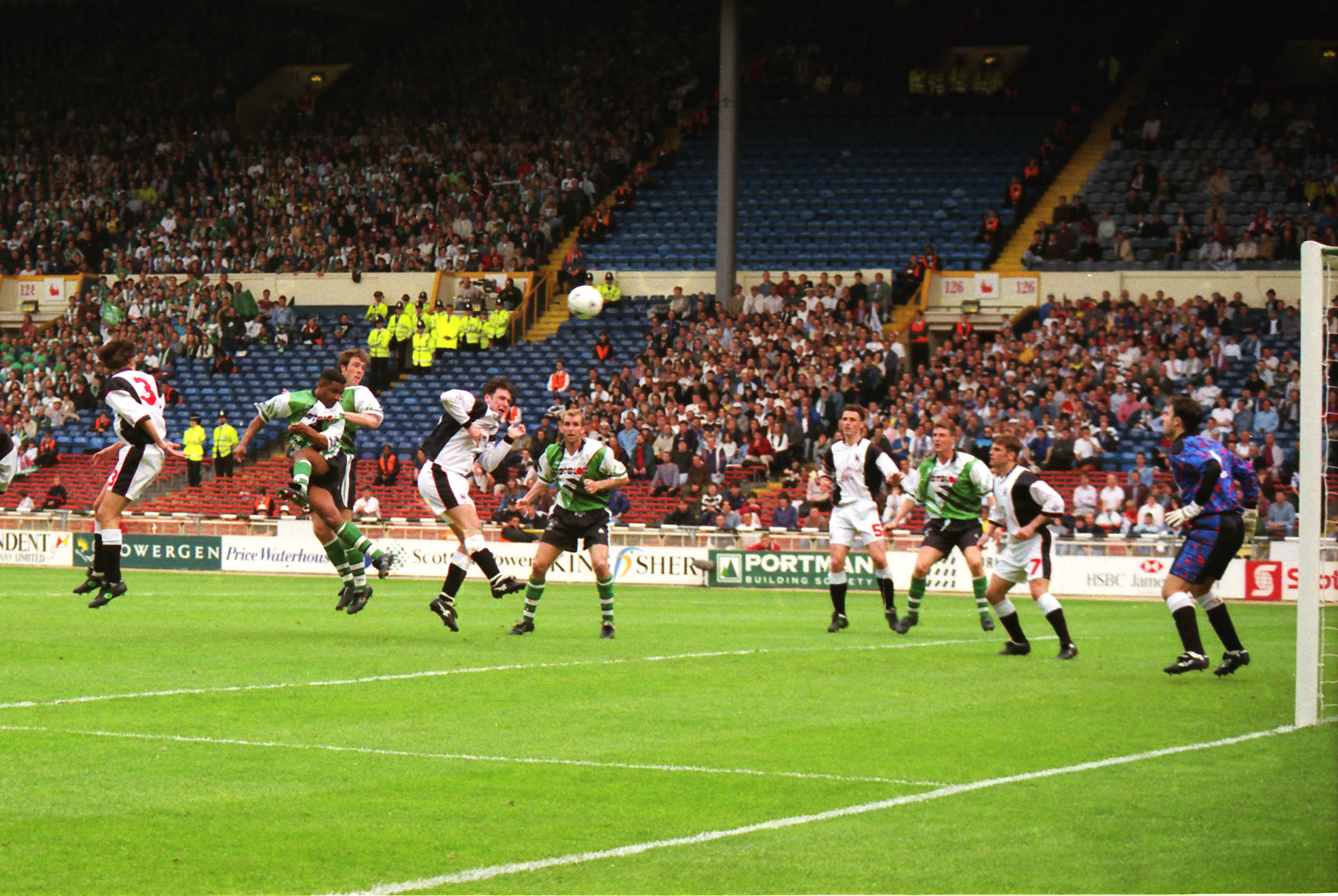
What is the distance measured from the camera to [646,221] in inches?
1673

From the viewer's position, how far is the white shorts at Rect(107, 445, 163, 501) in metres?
16.6

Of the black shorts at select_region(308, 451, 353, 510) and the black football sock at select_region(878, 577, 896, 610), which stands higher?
the black shorts at select_region(308, 451, 353, 510)

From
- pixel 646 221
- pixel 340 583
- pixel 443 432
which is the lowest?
pixel 340 583

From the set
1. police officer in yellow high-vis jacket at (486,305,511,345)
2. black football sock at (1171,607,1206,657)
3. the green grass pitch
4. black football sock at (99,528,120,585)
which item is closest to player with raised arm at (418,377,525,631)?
the green grass pitch

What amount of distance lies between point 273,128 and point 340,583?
26.4 m

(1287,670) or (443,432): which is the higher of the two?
(443,432)

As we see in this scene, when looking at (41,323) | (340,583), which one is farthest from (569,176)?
(340,583)

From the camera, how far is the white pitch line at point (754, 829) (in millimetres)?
6555

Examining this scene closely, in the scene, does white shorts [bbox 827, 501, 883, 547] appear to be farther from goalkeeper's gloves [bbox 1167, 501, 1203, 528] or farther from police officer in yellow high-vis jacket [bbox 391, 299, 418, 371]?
police officer in yellow high-vis jacket [bbox 391, 299, 418, 371]

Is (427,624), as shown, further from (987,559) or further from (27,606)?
(987,559)

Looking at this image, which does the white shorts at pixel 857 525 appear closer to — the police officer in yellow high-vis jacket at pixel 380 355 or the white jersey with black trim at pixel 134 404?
the white jersey with black trim at pixel 134 404

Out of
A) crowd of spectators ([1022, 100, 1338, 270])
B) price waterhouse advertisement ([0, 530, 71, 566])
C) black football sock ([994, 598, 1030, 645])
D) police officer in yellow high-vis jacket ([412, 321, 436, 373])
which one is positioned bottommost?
price waterhouse advertisement ([0, 530, 71, 566])

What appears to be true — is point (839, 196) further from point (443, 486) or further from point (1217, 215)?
point (443, 486)

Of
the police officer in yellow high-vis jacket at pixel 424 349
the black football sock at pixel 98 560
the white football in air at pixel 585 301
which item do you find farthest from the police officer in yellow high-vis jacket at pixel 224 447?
the black football sock at pixel 98 560
